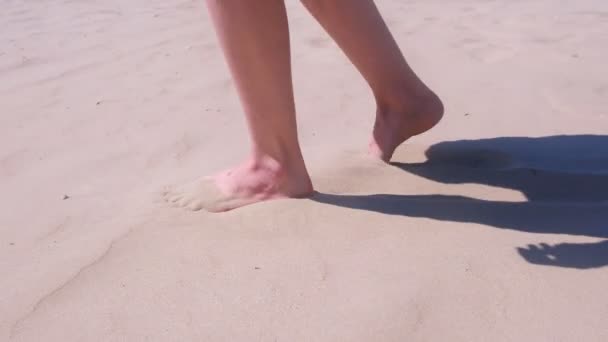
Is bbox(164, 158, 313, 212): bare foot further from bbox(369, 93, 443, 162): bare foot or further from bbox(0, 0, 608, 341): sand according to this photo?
bbox(369, 93, 443, 162): bare foot

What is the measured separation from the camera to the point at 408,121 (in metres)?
1.76

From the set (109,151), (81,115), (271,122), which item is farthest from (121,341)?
(81,115)

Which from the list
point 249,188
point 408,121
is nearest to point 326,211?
point 249,188

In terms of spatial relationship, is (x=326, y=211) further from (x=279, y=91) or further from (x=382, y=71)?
(x=382, y=71)

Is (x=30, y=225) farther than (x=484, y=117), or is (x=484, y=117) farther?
(x=484, y=117)

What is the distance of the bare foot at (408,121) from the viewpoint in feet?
5.78

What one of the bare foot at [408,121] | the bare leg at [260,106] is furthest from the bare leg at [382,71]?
the bare leg at [260,106]

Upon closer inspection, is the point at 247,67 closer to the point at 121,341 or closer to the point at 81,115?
the point at 121,341

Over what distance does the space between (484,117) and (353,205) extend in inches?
31.2

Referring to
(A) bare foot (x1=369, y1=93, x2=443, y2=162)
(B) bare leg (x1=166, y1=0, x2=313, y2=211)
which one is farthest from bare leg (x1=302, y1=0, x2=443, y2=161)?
(B) bare leg (x1=166, y1=0, x2=313, y2=211)

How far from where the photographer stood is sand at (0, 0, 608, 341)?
1137mm

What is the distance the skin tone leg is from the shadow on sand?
0.34 feet

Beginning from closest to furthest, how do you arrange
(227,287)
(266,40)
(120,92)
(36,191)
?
(227,287)
(266,40)
(36,191)
(120,92)

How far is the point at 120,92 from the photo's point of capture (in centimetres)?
271
